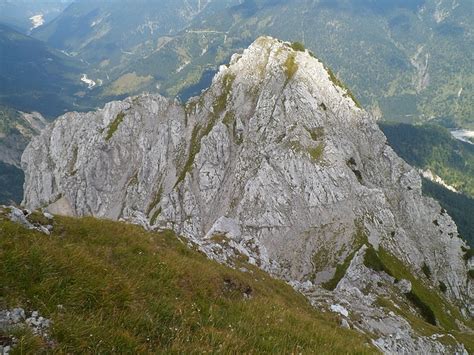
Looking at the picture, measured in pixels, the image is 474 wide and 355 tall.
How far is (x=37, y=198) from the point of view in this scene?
173750 millimetres

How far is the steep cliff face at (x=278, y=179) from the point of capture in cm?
9894

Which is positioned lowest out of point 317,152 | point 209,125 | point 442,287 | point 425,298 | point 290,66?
point 425,298

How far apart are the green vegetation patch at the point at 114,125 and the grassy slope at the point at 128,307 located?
484 feet

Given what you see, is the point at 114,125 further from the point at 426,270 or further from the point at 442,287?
the point at 442,287

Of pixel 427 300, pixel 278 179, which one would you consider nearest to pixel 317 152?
pixel 278 179

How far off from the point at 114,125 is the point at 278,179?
78568mm

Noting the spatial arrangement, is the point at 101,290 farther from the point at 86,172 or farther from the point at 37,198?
the point at 37,198

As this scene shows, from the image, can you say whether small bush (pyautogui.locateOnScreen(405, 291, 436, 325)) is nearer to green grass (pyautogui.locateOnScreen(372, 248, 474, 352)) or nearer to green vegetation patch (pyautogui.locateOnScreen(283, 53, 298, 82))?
green grass (pyautogui.locateOnScreen(372, 248, 474, 352))

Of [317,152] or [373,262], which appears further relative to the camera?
[317,152]

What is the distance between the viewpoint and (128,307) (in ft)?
32.1

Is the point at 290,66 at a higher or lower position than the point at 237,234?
higher

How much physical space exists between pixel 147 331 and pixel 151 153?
139 metres

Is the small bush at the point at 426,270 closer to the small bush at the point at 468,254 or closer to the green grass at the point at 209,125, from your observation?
the small bush at the point at 468,254

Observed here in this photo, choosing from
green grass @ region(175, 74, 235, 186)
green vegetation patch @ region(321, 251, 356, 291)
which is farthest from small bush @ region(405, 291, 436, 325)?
green grass @ region(175, 74, 235, 186)
